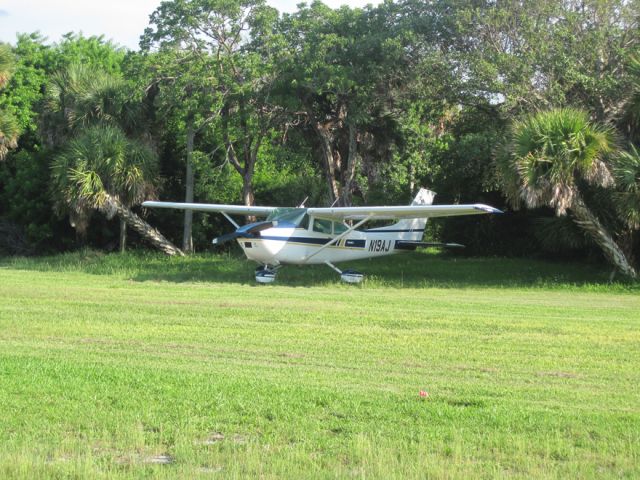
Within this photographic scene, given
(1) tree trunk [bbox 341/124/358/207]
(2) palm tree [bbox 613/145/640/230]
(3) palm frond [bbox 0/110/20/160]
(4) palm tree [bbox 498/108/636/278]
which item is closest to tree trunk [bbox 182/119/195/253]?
(1) tree trunk [bbox 341/124/358/207]

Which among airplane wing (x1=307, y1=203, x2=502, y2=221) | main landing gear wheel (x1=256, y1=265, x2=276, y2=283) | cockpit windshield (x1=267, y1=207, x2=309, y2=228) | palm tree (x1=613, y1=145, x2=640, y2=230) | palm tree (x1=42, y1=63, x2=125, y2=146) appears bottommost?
main landing gear wheel (x1=256, y1=265, x2=276, y2=283)

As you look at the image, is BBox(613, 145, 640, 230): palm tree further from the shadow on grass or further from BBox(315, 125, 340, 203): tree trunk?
BBox(315, 125, 340, 203): tree trunk

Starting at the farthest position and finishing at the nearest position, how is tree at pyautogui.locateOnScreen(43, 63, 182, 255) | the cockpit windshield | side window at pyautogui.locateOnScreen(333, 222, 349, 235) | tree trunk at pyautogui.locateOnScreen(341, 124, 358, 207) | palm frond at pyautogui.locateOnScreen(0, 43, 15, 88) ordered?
palm frond at pyautogui.locateOnScreen(0, 43, 15, 88), tree trunk at pyautogui.locateOnScreen(341, 124, 358, 207), tree at pyautogui.locateOnScreen(43, 63, 182, 255), side window at pyautogui.locateOnScreen(333, 222, 349, 235), the cockpit windshield

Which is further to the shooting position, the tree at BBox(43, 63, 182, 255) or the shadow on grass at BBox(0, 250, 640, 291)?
the tree at BBox(43, 63, 182, 255)

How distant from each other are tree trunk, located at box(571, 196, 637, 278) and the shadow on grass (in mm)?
543

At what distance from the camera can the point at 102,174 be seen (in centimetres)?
2673

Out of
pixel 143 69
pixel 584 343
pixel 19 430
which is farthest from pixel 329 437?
pixel 143 69

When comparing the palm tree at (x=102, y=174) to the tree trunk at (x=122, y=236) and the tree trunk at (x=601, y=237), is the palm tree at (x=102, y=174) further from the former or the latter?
the tree trunk at (x=601, y=237)

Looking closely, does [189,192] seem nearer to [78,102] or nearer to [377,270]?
[78,102]

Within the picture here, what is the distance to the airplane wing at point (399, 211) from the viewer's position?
19.9 metres

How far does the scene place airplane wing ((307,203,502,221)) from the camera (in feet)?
65.4

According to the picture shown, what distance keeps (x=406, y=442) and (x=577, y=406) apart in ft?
6.38

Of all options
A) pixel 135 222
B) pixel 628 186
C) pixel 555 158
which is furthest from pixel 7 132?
pixel 628 186

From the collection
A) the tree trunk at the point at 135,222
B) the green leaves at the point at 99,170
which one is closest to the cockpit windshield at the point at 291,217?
the green leaves at the point at 99,170
